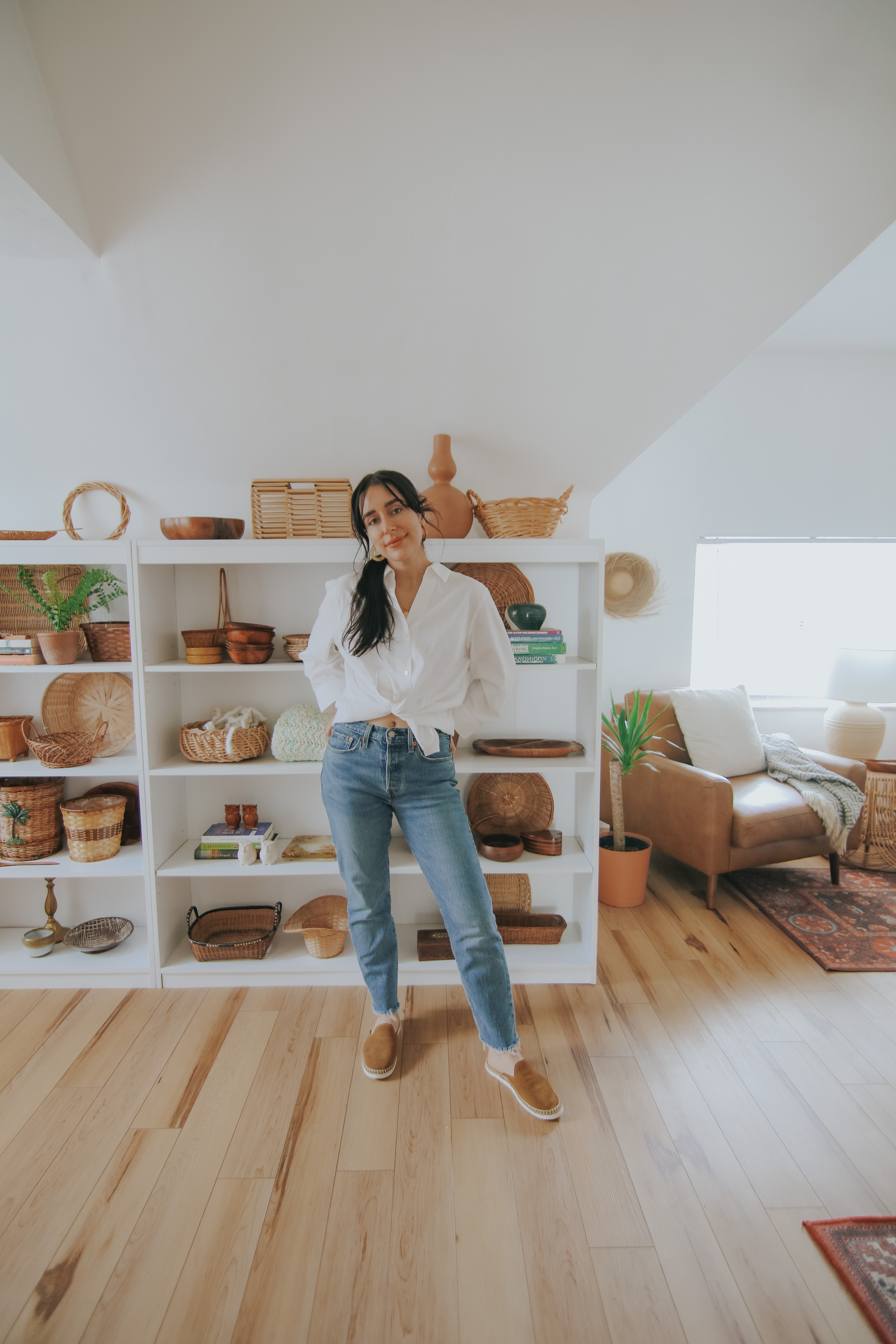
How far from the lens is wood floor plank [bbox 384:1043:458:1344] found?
1.25 metres

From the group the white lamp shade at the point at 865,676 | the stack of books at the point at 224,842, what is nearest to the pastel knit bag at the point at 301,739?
the stack of books at the point at 224,842

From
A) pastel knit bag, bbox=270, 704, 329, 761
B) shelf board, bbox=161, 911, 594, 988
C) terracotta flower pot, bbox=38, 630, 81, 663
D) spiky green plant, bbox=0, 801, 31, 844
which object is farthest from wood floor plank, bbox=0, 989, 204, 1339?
terracotta flower pot, bbox=38, 630, 81, 663

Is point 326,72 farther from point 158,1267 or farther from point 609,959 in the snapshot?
point 609,959

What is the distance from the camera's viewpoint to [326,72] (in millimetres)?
1476

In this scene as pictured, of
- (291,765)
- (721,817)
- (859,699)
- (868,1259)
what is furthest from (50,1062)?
(859,699)

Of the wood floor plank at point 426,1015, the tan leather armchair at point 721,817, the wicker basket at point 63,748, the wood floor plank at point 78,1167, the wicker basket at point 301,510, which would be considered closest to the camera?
the wood floor plank at point 78,1167

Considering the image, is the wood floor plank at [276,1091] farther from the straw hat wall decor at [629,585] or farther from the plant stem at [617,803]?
the straw hat wall decor at [629,585]

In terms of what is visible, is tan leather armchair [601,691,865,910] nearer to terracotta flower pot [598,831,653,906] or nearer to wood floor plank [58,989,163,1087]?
terracotta flower pot [598,831,653,906]

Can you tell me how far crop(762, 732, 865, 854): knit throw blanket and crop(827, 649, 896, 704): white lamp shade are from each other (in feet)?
1.57

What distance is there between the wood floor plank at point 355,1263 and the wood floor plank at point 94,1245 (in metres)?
0.43

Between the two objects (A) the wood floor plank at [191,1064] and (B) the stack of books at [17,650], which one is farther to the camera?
(B) the stack of books at [17,650]

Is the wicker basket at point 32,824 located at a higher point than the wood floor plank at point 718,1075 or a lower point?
higher

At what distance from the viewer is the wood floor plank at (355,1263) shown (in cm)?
123

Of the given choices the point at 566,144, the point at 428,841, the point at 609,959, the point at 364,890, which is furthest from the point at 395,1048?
the point at 566,144
